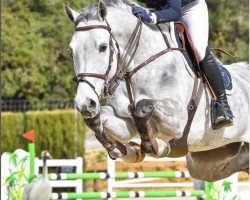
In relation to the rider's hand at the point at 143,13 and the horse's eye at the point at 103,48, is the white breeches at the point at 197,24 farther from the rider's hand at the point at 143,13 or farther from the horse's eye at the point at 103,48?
the horse's eye at the point at 103,48

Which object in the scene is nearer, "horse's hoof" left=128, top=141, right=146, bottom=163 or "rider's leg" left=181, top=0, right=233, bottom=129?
"horse's hoof" left=128, top=141, right=146, bottom=163

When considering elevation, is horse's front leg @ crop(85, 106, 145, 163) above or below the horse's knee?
below

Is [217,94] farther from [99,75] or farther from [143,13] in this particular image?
[99,75]

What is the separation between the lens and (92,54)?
20.9ft

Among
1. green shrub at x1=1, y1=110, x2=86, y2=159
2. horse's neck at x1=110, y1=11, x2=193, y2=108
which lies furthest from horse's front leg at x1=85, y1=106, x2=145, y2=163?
green shrub at x1=1, y1=110, x2=86, y2=159

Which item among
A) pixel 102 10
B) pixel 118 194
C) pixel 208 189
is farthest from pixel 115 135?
pixel 208 189

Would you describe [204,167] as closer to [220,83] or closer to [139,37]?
[220,83]

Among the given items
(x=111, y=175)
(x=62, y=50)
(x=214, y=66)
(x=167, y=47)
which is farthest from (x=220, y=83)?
(x=62, y=50)

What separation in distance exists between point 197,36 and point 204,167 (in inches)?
52.8

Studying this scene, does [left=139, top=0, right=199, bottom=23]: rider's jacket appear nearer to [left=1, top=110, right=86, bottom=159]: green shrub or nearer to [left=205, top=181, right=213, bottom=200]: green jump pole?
[left=205, top=181, right=213, bottom=200]: green jump pole

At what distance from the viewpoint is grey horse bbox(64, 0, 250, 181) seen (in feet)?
20.9

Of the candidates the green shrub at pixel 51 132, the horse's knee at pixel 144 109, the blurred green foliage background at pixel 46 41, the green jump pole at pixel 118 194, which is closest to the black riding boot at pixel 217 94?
the horse's knee at pixel 144 109

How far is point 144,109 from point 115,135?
0.37m

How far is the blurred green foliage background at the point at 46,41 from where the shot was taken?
27.5 meters
